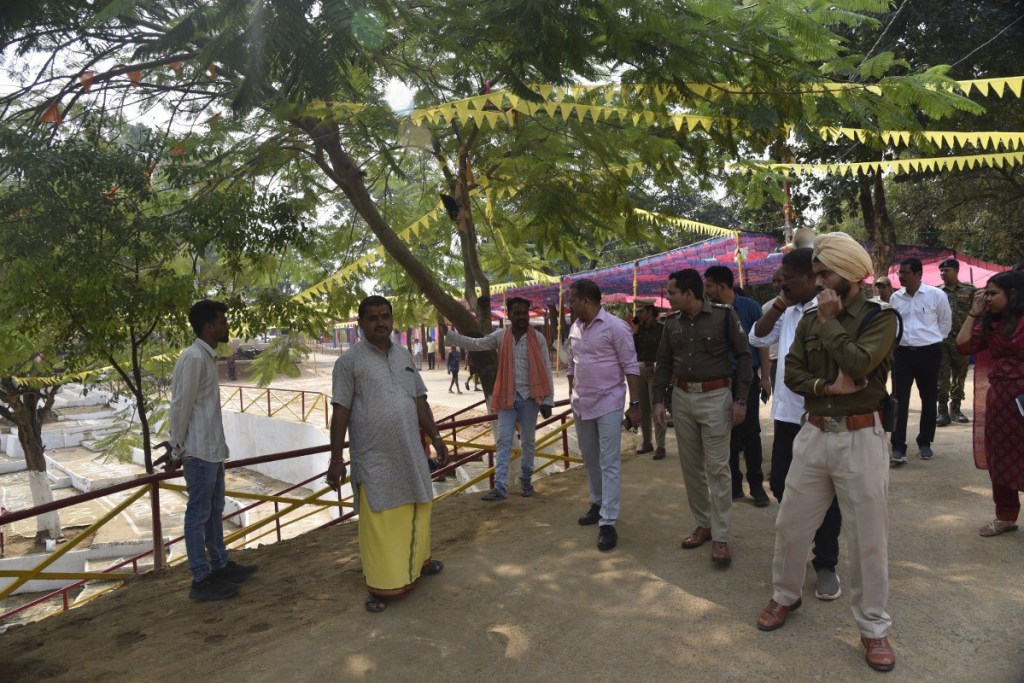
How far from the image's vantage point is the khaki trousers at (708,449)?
4.30 m

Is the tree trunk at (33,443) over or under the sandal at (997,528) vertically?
under

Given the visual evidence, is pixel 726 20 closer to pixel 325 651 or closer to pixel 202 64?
pixel 202 64

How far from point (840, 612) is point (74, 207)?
5916mm

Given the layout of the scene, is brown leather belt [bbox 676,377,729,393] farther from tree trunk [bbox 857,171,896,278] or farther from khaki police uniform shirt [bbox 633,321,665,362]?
tree trunk [bbox 857,171,896,278]

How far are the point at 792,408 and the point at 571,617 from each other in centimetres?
186

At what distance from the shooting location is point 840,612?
353cm

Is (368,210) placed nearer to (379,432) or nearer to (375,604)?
(379,432)

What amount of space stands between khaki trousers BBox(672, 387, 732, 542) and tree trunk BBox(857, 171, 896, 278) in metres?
13.7

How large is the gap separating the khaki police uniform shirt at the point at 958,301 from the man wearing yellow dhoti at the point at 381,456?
20.9ft

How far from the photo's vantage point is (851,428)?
3043 millimetres

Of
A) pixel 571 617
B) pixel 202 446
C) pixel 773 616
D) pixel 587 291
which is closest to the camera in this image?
pixel 773 616

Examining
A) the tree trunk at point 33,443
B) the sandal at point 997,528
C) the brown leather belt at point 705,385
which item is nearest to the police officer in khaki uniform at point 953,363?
the sandal at point 997,528

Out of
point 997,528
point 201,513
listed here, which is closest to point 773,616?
point 997,528

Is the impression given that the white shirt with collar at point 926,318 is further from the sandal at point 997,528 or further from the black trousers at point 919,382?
the sandal at point 997,528
